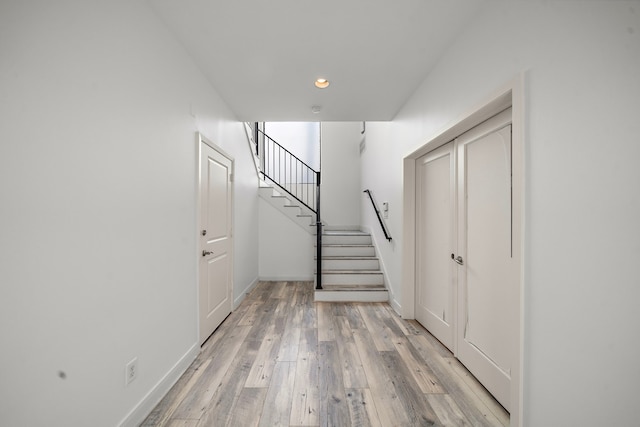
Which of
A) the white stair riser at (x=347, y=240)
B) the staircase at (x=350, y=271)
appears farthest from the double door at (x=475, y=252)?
the white stair riser at (x=347, y=240)

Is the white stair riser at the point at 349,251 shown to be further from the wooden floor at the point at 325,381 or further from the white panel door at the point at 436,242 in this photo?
the wooden floor at the point at 325,381

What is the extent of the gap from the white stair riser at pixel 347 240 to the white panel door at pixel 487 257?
2.71m

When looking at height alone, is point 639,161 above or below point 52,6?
below

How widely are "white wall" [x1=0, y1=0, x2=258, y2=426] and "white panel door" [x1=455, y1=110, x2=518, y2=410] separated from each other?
214 centimetres

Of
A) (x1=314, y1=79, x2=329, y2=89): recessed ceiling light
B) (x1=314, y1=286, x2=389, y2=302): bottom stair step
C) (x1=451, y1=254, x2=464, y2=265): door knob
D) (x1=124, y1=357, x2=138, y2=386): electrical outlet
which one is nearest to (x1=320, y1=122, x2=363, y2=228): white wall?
(x1=314, y1=286, x2=389, y2=302): bottom stair step

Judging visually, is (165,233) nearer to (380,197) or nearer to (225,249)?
(225,249)

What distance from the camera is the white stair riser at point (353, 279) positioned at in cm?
423

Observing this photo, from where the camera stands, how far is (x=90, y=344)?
1296mm

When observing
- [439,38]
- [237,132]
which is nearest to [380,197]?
[237,132]

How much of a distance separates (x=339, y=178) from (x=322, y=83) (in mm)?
3620

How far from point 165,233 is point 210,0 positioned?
1.52 metres

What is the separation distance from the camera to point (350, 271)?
438cm

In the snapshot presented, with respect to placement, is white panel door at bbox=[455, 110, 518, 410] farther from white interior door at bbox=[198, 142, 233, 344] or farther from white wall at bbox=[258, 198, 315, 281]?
white wall at bbox=[258, 198, 315, 281]

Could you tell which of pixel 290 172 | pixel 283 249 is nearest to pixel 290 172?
pixel 290 172
